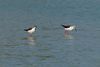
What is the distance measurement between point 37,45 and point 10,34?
14.4 ft

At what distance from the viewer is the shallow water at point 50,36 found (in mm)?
26297

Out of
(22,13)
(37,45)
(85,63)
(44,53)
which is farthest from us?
(22,13)

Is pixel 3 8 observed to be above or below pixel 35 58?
above

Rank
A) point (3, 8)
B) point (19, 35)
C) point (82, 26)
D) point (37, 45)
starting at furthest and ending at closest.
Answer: point (3, 8) < point (82, 26) < point (19, 35) < point (37, 45)

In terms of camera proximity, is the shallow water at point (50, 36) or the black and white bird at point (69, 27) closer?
the shallow water at point (50, 36)

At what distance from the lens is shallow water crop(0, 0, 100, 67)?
1035 inches

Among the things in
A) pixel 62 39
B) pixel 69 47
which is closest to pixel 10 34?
pixel 62 39

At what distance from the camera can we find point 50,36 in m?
33.6

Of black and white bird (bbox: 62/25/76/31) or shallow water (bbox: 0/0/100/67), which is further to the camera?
black and white bird (bbox: 62/25/76/31)

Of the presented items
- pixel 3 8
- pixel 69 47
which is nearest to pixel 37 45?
pixel 69 47

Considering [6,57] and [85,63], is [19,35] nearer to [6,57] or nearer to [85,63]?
[6,57]

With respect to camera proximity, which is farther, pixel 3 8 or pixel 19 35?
pixel 3 8

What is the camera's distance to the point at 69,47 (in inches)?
1169

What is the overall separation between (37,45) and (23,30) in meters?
5.58
